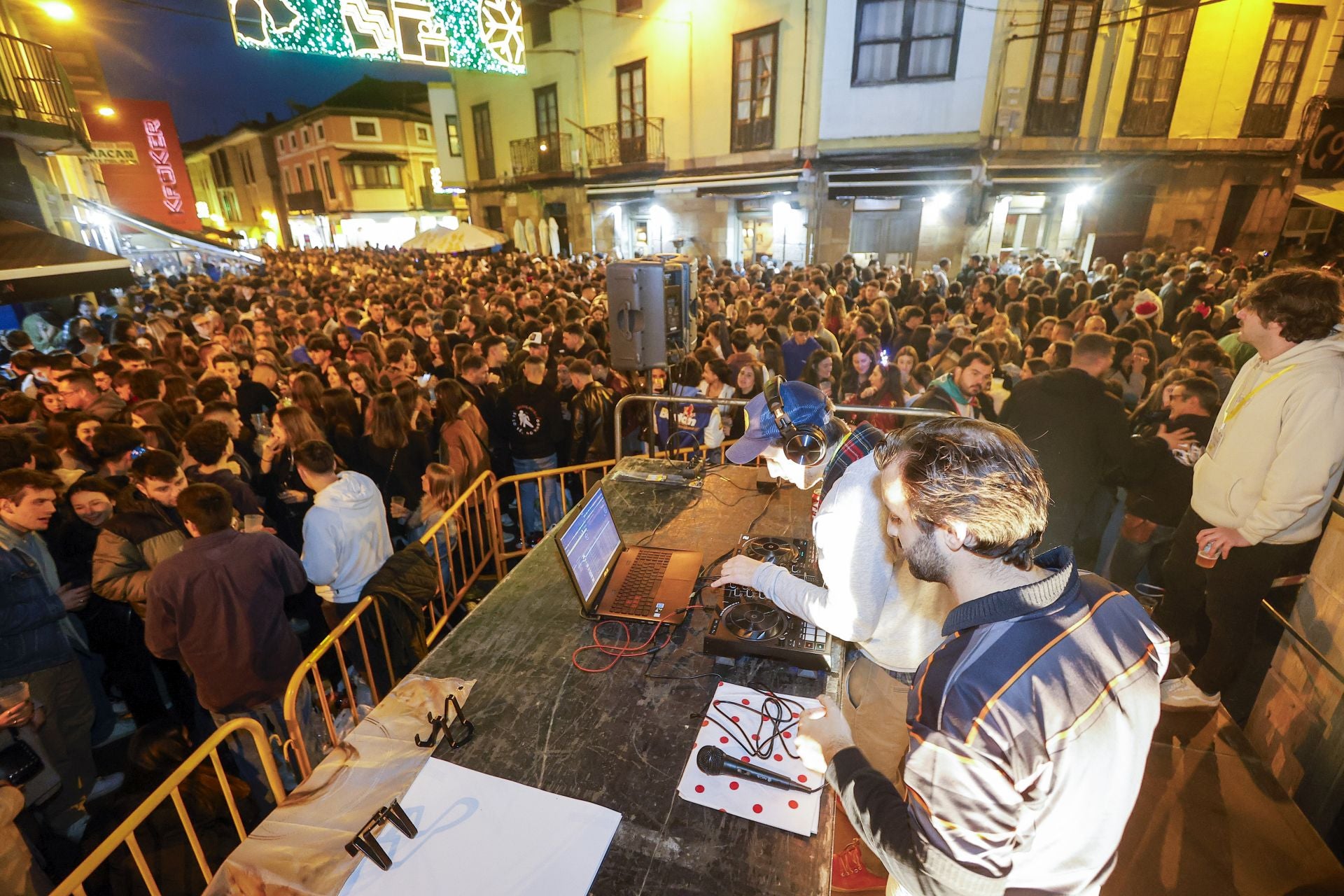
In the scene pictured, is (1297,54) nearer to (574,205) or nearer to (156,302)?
(574,205)

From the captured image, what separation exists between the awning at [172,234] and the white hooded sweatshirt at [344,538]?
67.7ft

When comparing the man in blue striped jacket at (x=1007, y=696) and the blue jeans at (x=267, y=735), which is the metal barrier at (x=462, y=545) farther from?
the man in blue striped jacket at (x=1007, y=696)

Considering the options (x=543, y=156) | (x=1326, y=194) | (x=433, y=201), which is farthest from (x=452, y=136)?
(x=1326, y=194)

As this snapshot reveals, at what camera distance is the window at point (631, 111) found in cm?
2053

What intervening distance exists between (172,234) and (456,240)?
1580cm

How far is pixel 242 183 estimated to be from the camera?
186 ft

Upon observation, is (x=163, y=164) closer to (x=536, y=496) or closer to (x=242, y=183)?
(x=536, y=496)

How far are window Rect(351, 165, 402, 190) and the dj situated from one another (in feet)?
163

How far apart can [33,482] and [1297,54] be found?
977 inches

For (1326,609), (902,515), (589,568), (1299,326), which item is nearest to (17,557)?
(589,568)

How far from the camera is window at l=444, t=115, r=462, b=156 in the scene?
30578mm

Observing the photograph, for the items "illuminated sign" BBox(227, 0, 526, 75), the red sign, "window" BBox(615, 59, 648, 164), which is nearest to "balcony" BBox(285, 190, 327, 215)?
the red sign

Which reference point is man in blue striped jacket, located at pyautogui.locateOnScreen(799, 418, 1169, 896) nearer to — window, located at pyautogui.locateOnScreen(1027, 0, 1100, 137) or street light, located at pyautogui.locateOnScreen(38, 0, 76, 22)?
window, located at pyautogui.locateOnScreen(1027, 0, 1100, 137)

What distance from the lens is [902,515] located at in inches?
55.4
